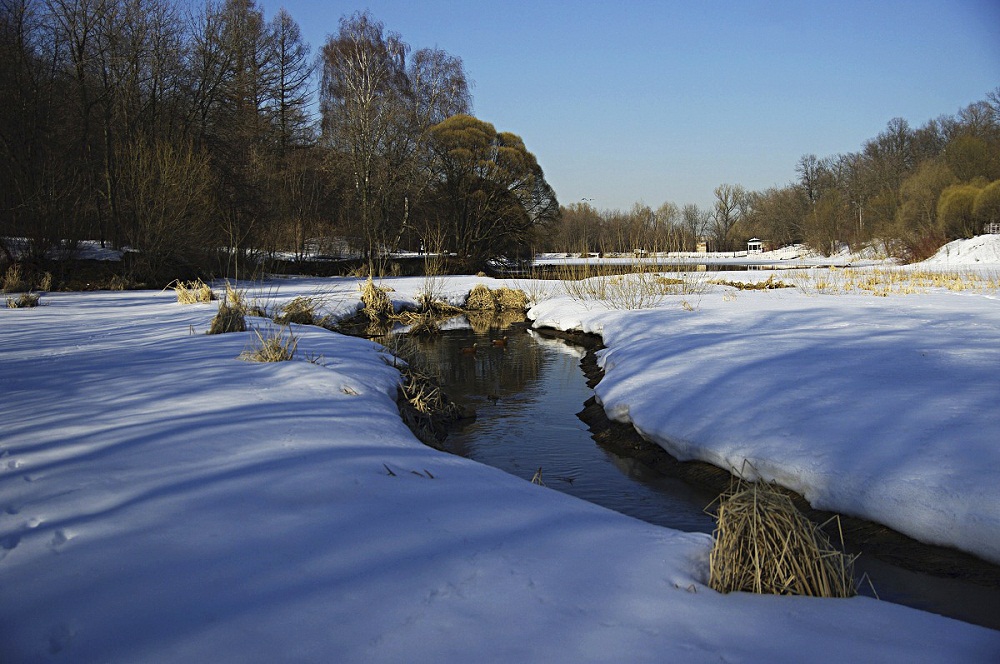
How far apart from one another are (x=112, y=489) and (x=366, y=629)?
1.53 meters

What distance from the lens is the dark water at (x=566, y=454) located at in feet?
10.8

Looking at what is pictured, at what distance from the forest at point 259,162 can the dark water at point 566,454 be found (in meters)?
3.66

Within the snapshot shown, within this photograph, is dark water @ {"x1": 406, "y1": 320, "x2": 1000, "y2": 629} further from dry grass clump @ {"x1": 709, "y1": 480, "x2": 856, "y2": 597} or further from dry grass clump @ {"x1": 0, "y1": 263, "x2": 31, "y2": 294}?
dry grass clump @ {"x1": 0, "y1": 263, "x2": 31, "y2": 294}

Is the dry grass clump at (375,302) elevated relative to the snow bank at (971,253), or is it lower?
lower

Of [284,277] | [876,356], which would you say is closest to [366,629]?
[876,356]

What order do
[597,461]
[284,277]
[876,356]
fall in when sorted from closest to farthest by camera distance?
1. [597,461]
2. [876,356]
3. [284,277]

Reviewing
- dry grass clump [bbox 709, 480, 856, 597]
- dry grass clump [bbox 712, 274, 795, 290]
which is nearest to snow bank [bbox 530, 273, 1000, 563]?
dry grass clump [bbox 709, 480, 856, 597]

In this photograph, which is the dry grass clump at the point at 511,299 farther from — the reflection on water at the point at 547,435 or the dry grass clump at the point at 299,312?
the dry grass clump at the point at 299,312

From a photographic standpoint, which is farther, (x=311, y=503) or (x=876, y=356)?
(x=876, y=356)

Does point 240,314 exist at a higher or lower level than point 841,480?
higher

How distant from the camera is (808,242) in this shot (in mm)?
52469

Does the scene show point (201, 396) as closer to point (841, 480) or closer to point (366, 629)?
point (366, 629)

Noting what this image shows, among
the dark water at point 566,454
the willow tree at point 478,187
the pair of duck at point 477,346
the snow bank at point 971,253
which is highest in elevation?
the willow tree at point 478,187

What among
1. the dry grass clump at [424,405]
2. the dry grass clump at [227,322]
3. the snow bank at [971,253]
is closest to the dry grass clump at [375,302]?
the dry grass clump at [227,322]
